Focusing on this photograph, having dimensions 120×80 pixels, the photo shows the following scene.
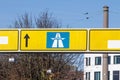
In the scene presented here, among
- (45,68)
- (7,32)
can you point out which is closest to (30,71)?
(45,68)

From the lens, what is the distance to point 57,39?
23.1m

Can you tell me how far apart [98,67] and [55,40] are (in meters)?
94.9

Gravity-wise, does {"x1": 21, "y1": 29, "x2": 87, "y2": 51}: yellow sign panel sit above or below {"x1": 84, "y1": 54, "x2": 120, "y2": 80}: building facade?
above

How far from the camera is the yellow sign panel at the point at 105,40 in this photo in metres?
22.8

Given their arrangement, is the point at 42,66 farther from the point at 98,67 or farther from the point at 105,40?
the point at 98,67

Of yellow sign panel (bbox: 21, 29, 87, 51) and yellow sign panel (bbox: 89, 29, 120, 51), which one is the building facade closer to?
yellow sign panel (bbox: 21, 29, 87, 51)

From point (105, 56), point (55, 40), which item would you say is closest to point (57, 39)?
point (55, 40)

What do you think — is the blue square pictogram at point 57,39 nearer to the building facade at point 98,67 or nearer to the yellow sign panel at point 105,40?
the yellow sign panel at point 105,40

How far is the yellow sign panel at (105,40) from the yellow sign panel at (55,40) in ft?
1.11

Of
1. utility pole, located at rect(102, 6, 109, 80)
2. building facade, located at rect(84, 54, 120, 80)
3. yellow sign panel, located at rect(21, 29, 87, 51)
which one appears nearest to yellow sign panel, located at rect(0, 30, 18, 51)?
yellow sign panel, located at rect(21, 29, 87, 51)

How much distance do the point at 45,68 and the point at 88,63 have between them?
77.8m

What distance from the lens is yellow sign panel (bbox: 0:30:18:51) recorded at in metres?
23.5

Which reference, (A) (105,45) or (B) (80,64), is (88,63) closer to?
(B) (80,64)

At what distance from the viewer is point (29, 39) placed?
76.6 ft
